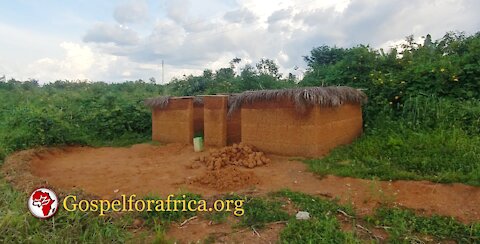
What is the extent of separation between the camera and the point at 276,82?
11711mm

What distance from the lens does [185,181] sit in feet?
17.5

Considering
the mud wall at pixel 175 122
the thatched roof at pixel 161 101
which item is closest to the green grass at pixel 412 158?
the mud wall at pixel 175 122

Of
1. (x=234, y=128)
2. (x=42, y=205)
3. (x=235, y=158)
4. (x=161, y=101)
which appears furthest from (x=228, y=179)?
(x=161, y=101)

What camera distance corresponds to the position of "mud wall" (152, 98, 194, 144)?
853 centimetres

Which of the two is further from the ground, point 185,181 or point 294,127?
point 294,127

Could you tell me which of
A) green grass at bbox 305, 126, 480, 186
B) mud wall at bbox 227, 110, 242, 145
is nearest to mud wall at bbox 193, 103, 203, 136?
mud wall at bbox 227, 110, 242, 145

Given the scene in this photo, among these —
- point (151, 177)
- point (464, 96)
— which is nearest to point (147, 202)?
point (151, 177)

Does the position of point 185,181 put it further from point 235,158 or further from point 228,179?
point 235,158

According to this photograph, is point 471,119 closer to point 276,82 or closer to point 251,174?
point 251,174

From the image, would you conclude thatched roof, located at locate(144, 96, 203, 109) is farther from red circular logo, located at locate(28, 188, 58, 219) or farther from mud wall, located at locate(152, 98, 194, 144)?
red circular logo, located at locate(28, 188, 58, 219)

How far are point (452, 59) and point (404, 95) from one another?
1.30 meters

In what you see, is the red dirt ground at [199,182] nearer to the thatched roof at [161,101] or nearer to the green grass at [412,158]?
the green grass at [412,158]

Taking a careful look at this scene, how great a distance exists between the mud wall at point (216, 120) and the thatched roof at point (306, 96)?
0.28 metres

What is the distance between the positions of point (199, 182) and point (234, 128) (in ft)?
9.68
